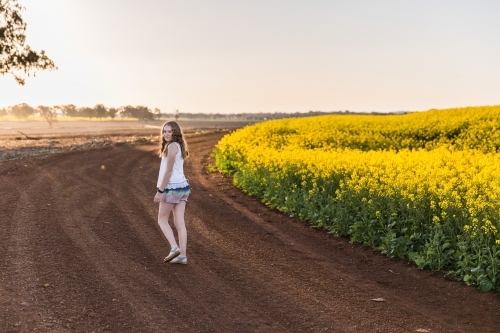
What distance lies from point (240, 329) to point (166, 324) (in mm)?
935

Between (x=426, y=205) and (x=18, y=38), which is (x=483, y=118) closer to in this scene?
(x=426, y=205)

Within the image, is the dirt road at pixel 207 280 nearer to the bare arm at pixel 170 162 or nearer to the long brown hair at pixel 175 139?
the bare arm at pixel 170 162

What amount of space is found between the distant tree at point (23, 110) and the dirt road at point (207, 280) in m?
185

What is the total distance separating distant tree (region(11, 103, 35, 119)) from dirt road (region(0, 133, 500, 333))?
18540 cm

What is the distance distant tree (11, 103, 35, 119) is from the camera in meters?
184

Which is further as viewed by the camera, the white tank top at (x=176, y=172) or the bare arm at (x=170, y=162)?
the white tank top at (x=176, y=172)

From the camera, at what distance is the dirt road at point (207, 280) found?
7000mm

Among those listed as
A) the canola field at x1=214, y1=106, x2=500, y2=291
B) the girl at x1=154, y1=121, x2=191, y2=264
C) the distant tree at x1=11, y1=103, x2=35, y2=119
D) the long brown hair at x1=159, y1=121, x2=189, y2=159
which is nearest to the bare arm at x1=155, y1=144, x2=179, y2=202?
the girl at x1=154, y1=121, x2=191, y2=264

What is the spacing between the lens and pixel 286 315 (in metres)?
7.24

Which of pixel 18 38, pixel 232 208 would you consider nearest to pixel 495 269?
pixel 232 208

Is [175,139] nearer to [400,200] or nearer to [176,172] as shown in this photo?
[176,172]

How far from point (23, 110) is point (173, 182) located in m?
199

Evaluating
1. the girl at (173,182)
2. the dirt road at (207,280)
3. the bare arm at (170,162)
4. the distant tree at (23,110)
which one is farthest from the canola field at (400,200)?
the distant tree at (23,110)

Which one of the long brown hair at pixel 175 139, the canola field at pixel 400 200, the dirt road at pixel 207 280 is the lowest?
the dirt road at pixel 207 280
